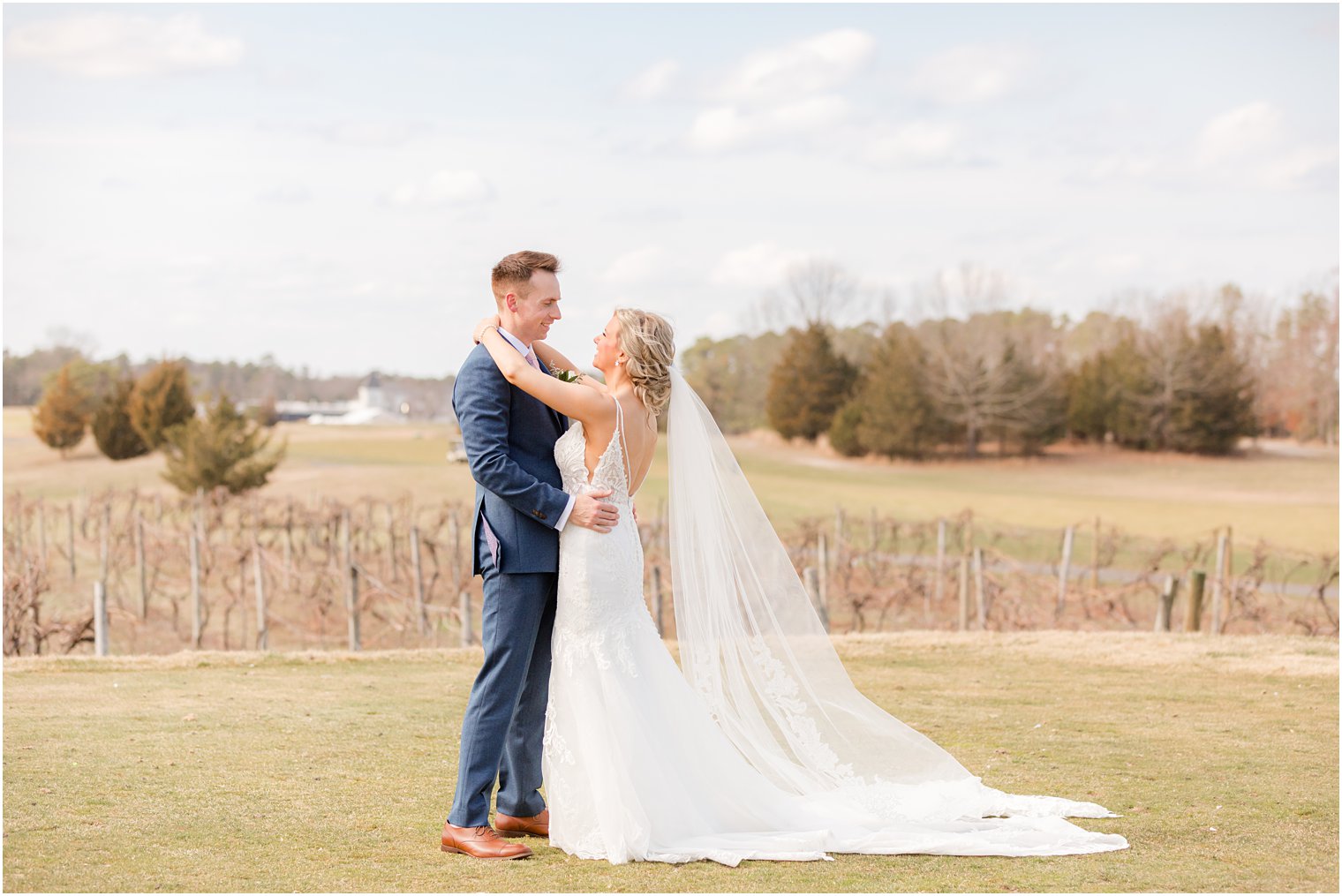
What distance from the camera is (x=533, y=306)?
183 inches

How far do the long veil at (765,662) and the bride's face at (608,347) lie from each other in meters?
0.44

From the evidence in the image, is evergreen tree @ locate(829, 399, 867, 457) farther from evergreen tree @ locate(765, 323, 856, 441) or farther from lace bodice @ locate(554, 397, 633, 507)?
lace bodice @ locate(554, 397, 633, 507)

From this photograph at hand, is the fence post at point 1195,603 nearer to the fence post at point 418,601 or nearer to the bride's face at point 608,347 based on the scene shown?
the fence post at point 418,601

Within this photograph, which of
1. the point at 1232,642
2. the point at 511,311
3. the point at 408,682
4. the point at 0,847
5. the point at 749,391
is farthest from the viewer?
the point at 749,391

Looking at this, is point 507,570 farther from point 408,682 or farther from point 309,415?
point 309,415

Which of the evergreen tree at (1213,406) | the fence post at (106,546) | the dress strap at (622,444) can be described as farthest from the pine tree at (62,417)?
the dress strap at (622,444)

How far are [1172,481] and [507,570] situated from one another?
176 feet

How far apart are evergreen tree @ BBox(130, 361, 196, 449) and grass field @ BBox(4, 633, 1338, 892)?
46.7 metres

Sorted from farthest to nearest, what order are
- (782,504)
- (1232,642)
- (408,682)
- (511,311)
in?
1. (782,504)
2. (1232,642)
3. (408,682)
4. (511,311)

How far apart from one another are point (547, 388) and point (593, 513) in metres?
0.49

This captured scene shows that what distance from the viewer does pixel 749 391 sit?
7488 cm

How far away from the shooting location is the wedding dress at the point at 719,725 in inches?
183

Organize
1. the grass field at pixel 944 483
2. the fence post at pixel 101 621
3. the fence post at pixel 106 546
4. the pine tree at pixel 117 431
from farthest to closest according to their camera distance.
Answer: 1. the pine tree at pixel 117 431
2. the grass field at pixel 944 483
3. the fence post at pixel 106 546
4. the fence post at pixel 101 621

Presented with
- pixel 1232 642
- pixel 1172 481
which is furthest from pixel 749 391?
pixel 1232 642
